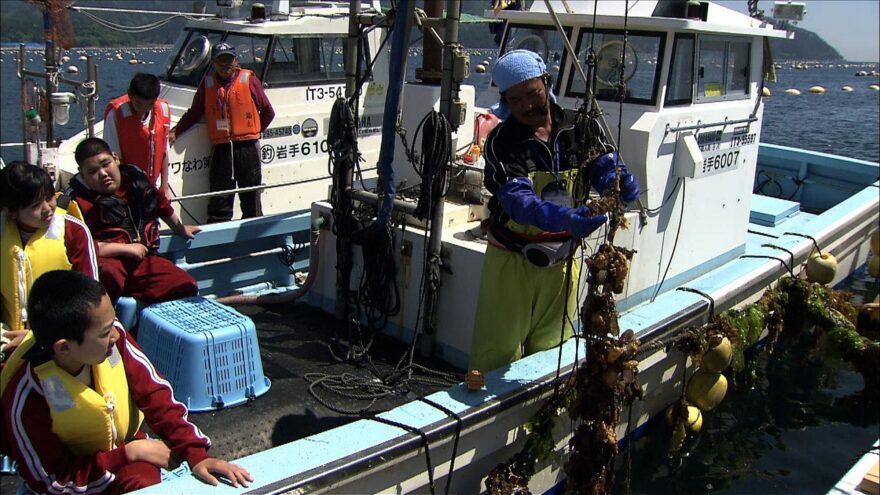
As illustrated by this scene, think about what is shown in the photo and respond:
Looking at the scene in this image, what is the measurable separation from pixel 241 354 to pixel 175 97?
436 cm

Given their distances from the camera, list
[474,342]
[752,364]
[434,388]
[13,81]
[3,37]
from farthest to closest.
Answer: [3,37] < [13,81] < [752,364] < [434,388] < [474,342]

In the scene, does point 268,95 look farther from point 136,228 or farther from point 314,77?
point 136,228

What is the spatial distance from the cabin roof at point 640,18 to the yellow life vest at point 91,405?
3780 millimetres

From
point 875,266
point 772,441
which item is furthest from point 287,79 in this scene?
point 875,266

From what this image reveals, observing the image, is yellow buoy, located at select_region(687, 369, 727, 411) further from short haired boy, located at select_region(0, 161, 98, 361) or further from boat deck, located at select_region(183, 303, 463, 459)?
short haired boy, located at select_region(0, 161, 98, 361)

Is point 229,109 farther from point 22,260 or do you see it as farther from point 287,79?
point 22,260

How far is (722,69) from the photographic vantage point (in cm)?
579

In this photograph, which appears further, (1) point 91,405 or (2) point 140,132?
(2) point 140,132

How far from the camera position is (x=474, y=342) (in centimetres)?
427

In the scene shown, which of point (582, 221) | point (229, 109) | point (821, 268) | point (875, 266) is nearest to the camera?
→ point (582, 221)

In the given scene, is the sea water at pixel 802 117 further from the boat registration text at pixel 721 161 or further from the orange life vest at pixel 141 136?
the boat registration text at pixel 721 161

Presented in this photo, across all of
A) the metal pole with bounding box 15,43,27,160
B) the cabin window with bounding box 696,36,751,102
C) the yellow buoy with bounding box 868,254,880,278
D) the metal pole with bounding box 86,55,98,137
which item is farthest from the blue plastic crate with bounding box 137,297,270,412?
the yellow buoy with bounding box 868,254,880,278

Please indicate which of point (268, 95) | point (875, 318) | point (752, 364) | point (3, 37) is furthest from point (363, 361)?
point (3, 37)

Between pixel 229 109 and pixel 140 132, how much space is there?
1.04 metres
